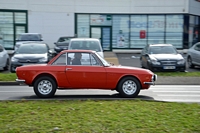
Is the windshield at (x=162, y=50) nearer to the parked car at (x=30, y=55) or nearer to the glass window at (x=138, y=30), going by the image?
the parked car at (x=30, y=55)

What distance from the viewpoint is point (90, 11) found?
32.9 meters

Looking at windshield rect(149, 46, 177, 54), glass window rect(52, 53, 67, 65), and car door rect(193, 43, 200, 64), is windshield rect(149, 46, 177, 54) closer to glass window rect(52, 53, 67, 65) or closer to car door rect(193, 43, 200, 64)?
car door rect(193, 43, 200, 64)

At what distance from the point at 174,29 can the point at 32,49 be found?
17782mm

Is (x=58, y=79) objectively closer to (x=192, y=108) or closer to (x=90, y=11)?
(x=192, y=108)

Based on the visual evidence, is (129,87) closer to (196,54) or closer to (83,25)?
(196,54)

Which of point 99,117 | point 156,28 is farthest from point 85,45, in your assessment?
point 156,28

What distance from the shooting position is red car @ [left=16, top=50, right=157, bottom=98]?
10945 mm

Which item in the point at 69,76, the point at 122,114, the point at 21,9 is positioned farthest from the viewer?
the point at 21,9

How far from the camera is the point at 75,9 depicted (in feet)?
108

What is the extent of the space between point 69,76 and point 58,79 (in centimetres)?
34

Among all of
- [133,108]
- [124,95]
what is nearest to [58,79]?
[124,95]

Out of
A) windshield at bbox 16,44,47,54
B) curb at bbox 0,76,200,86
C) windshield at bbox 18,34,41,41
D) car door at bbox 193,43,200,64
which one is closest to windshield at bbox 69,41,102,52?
windshield at bbox 16,44,47,54

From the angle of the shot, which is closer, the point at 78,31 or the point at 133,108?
the point at 133,108

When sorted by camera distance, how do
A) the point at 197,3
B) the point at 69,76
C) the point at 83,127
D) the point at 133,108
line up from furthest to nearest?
the point at 197,3 → the point at 69,76 → the point at 133,108 → the point at 83,127
